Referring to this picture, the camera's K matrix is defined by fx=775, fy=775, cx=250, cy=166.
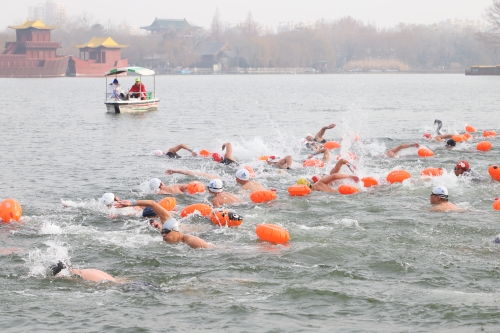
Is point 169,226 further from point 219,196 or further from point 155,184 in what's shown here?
point 155,184

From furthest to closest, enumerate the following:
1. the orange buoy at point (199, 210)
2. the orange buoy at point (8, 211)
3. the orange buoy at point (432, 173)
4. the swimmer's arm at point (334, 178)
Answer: the orange buoy at point (432, 173) → the swimmer's arm at point (334, 178) → the orange buoy at point (8, 211) → the orange buoy at point (199, 210)

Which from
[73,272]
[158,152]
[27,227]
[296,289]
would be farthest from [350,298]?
[158,152]

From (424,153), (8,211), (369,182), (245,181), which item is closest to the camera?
(8,211)

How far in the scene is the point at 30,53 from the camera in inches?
5738

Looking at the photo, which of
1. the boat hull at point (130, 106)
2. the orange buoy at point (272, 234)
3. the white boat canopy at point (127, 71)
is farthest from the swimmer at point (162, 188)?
the boat hull at point (130, 106)

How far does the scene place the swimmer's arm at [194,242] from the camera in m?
14.2

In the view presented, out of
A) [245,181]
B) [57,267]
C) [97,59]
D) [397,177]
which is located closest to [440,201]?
[397,177]

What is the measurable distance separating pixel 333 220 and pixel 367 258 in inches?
Answer: 119

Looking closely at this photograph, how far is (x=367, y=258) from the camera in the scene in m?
13.9

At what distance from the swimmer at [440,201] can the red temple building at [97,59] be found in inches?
5696

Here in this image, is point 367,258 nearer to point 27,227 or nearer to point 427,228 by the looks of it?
point 427,228

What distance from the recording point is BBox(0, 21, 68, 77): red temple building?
145125 mm

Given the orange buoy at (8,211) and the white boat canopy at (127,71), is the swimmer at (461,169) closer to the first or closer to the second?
the orange buoy at (8,211)

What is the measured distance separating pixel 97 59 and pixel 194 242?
15261cm
